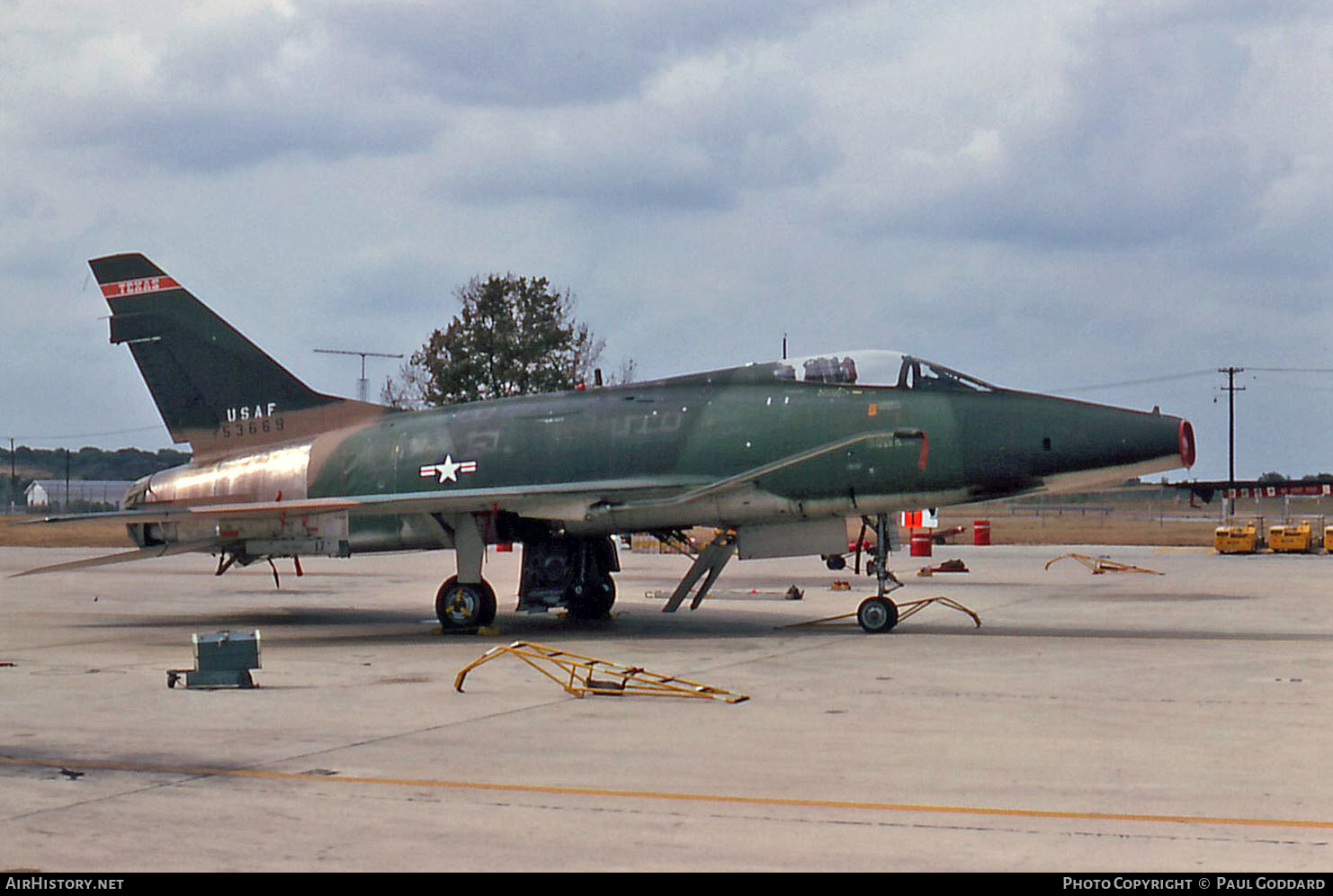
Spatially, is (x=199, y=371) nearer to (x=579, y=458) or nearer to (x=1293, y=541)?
(x=579, y=458)

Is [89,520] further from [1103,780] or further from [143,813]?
[1103,780]

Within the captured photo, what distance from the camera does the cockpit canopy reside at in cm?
1686

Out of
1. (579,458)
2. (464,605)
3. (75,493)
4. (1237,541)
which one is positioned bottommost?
(464,605)

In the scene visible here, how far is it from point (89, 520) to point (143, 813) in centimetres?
1140

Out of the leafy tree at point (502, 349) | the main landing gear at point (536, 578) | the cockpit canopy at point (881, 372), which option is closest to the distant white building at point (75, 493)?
the leafy tree at point (502, 349)

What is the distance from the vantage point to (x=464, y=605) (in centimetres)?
1806

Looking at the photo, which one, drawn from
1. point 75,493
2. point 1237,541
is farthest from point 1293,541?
point 75,493

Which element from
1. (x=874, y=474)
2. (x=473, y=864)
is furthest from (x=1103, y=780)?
(x=874, y=474)

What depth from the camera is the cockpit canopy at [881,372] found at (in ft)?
55.3

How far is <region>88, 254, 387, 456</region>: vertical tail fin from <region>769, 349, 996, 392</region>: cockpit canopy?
23.0 ft

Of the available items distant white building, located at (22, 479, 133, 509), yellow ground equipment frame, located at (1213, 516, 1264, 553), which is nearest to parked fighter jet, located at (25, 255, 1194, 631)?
yellow ground equipment frame, located at (1213, 516, 1264, 553)

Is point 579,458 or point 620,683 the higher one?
point 579,458

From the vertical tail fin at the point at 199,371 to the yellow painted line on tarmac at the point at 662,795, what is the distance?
40.4 feet

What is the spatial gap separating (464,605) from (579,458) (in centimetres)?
238
